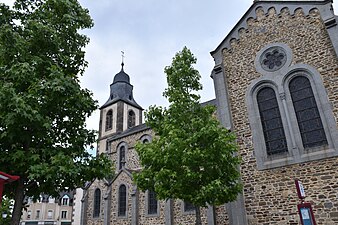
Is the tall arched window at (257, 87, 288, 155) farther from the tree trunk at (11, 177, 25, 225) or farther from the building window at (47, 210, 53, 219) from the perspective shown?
the building window at (47, 210, 53, 219)

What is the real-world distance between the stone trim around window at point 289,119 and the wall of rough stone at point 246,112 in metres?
0.20

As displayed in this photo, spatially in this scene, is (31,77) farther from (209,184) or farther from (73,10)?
(209,184)

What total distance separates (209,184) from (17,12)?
7.34 meters

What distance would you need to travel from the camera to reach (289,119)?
396 inches

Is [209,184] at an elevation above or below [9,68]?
below

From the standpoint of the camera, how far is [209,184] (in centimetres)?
749

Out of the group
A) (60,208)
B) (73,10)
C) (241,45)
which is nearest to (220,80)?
(241,45)

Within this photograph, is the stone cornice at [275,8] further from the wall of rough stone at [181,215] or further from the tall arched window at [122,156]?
the tall arched window at [122,156]

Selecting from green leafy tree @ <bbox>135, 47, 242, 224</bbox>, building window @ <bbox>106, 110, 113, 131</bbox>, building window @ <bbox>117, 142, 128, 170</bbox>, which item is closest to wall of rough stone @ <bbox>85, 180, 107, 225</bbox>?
building window @ <bbox>117, 142, 128, 170</bbox>

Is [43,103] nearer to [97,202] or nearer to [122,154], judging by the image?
[97,202]

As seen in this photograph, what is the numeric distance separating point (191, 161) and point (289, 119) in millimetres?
4776

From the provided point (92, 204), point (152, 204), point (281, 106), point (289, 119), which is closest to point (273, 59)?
point (281, 106)

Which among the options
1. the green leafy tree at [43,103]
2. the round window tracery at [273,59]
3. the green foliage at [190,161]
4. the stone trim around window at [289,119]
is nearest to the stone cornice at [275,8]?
the round window tracery at [273,59]

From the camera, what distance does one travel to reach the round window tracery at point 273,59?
11.0 m
